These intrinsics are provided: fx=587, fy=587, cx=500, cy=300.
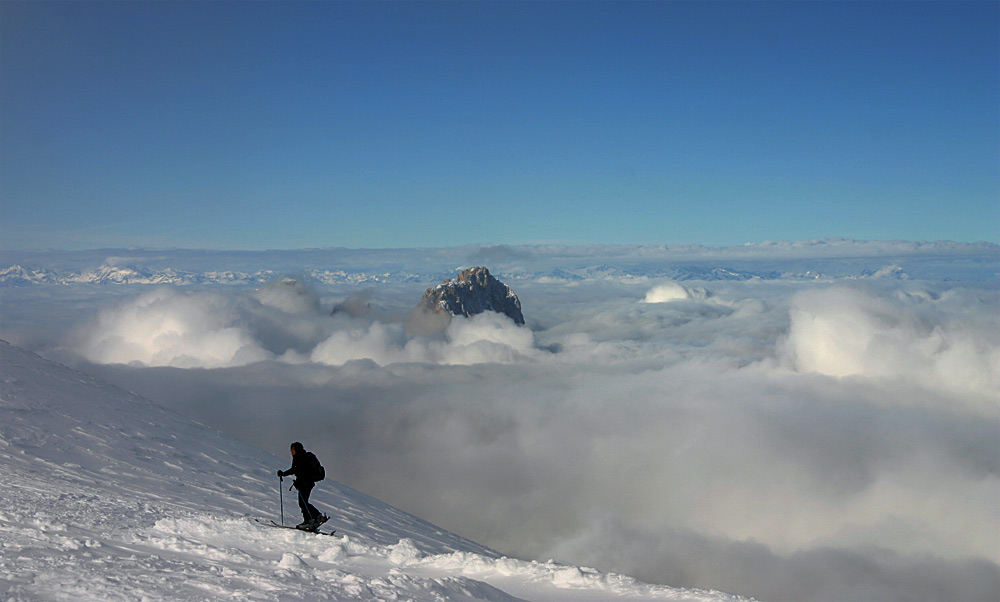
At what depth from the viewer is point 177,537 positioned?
44.0 feet

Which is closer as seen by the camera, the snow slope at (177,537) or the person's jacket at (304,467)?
the snow slope at (177,537)

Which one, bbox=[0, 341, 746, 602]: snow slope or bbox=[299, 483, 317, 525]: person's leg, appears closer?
bbox=[0, 341, 746, 602]: snow slope

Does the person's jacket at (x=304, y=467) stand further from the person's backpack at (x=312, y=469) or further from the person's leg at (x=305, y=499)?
the person's leg at (x=305, y=499)

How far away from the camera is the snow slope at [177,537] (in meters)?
9.78

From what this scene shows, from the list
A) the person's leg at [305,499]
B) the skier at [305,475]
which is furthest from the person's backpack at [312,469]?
the person's leg at [305,499]

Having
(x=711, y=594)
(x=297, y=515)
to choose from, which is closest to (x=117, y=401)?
(x=297, y=515)

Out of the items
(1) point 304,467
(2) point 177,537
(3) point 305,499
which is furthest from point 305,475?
(2) point 177,537

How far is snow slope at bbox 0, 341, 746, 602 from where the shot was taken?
9781 mm

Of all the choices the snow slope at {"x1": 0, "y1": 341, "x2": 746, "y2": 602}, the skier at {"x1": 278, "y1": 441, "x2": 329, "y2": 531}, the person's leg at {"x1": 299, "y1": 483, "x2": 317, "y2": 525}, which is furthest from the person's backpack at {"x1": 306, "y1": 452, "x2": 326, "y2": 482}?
the snow slope at {"x1": 0, "y1": 341, "x2": 746, "y2": 602}

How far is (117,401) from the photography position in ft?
105

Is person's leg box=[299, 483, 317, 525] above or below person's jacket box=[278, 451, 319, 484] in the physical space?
below

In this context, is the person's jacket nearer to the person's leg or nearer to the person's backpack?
the person's backpack

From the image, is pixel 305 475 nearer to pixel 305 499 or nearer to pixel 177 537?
pixel 305 499

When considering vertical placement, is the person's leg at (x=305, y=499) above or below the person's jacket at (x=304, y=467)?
below
